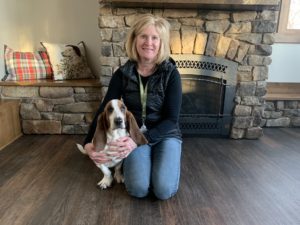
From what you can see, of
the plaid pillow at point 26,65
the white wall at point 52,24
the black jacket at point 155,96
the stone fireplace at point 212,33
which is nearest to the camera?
the black jacket at point 155,96

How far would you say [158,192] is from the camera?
1.43 meters

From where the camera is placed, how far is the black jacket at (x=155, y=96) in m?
1.56

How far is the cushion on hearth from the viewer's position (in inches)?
102

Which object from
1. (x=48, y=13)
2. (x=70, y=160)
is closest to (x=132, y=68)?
(x=70, y=160)

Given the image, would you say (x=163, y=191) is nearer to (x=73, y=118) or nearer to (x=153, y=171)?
(x=153, y=171)

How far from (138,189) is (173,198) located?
0.76ft

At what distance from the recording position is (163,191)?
143 centimetres

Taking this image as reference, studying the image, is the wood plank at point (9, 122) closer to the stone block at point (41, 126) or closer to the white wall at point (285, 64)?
the stone block at point (41, 126)

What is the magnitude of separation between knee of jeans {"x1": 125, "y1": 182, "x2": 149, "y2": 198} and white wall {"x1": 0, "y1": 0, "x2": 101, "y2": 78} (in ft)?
5.83

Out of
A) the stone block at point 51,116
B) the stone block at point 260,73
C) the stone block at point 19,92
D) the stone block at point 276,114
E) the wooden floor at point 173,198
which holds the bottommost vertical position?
the wooden floor at point 173,198

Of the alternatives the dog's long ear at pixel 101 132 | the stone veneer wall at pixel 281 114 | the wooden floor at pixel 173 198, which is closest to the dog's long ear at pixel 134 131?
the dog's long ear at pixel 101 132

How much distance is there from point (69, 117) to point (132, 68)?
3.91 ft

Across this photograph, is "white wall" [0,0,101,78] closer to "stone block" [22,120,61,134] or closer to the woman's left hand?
"stone block" [22,120,61,134]

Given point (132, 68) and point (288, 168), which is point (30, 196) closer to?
point (132, 68)
